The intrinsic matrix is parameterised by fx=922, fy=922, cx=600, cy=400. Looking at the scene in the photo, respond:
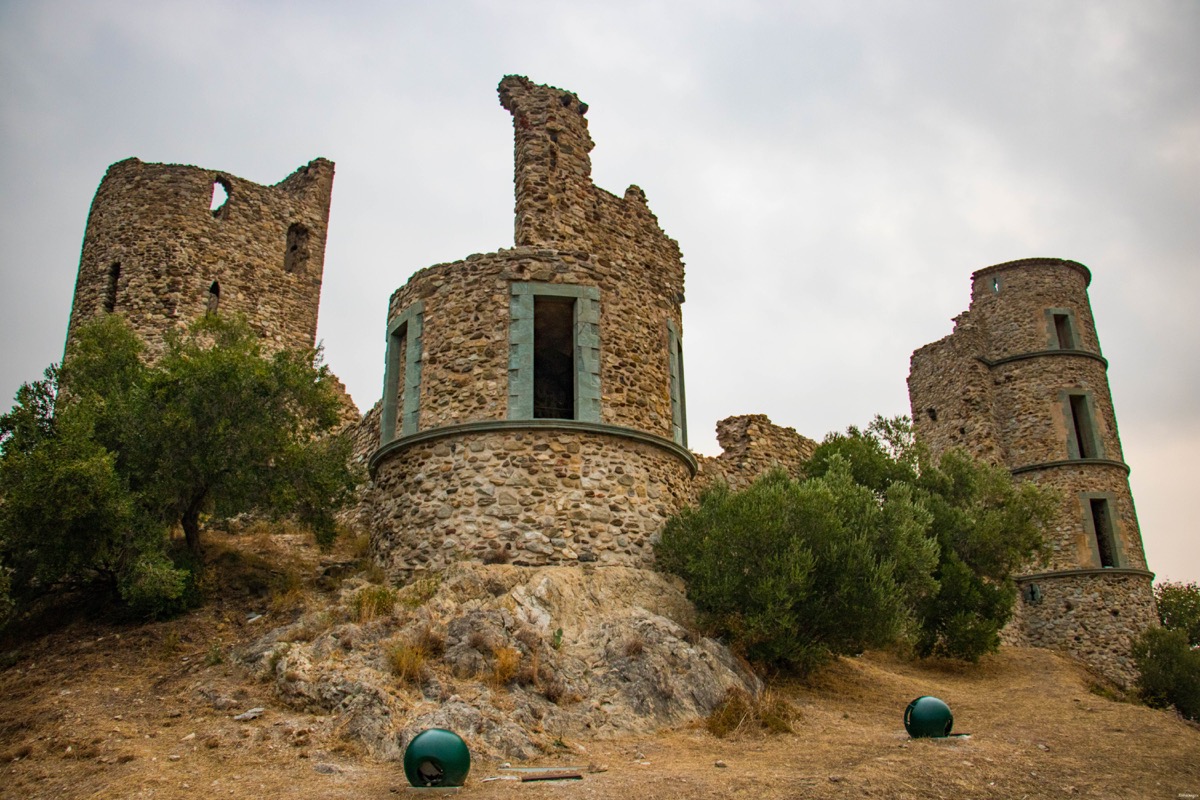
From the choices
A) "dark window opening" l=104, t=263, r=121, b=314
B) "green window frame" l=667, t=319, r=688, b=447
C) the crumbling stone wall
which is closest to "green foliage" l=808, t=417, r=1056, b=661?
the crumbling stone wall

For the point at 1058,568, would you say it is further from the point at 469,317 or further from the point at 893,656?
the point at 469,317

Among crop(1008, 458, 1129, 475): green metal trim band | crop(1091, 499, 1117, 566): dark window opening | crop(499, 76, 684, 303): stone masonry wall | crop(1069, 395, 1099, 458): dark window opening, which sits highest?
crop(499, 76, 684, 303): stone masonry wall

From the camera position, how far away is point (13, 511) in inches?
427

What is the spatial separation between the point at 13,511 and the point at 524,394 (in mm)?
6461

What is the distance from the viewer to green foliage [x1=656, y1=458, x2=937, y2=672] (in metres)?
11.5

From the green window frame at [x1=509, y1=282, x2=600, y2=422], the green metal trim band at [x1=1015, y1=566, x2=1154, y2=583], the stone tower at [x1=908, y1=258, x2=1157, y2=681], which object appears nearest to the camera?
the green window frame at [x1=509, y1=282, x2=600, y2=422]

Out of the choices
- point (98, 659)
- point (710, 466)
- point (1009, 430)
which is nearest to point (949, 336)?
point (1009, 430)

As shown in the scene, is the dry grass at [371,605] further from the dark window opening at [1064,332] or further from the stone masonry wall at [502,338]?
the dark window opening at [1064,332]

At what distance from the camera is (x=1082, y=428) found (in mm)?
25297

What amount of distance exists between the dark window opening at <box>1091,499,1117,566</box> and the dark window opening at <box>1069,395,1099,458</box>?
1397 millimetres

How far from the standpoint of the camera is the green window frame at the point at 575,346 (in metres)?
13.3

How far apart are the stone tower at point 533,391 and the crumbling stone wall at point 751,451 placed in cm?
401

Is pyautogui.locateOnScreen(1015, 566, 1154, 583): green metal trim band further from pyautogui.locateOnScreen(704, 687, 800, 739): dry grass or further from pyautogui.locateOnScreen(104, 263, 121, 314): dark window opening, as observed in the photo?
pyautogui.locateOnScreen(104, 263, 121, 314): dark window opening

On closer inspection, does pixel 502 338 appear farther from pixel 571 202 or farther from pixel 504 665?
pixel 504 665
